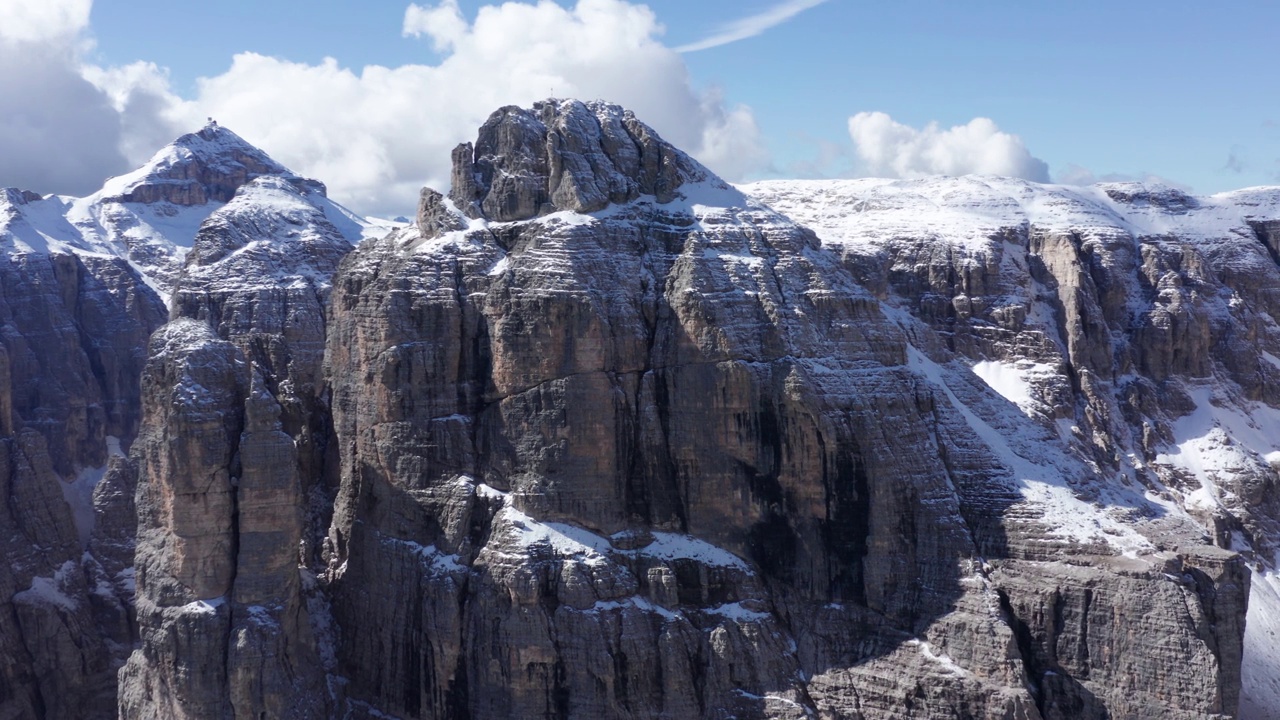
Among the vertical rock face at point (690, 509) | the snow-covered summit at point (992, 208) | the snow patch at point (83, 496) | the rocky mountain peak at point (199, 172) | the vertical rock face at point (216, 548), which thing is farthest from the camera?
the rocky mountain peak at point (199, 172)

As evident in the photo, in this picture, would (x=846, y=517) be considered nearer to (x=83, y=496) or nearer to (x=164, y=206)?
(x=83, y=496)

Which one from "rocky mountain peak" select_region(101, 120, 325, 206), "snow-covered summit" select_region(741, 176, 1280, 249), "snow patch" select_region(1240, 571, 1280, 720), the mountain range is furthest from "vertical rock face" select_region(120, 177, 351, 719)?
"rocky mountain peak" select_region(101, 120, 325, 206)

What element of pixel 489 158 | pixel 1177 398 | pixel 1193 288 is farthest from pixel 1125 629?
pixel 1193 288

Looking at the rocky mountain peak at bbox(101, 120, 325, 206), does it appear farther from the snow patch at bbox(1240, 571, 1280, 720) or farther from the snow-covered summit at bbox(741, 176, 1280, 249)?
the snow patch at bbox(1240, 571, 1280, 720)

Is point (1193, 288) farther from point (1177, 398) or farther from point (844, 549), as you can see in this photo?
point (844, 549)

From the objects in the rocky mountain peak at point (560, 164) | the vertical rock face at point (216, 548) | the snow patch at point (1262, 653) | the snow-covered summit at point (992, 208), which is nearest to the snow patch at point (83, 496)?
the vertical rock face at point (216, 548)

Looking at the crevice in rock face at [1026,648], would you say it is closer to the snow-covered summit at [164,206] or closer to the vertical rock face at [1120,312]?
the vertical rock face at [1120,312]
